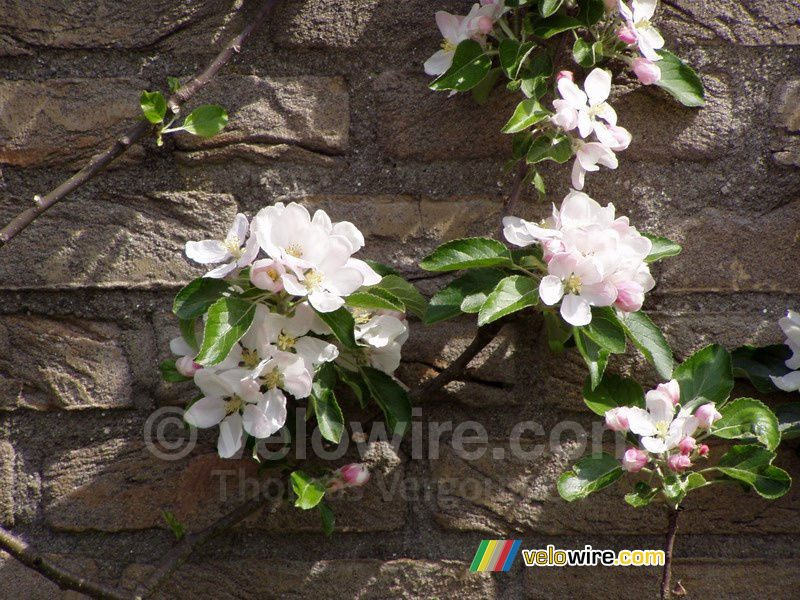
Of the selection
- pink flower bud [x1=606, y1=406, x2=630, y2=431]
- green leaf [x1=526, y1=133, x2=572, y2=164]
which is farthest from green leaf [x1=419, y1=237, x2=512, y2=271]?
pink flower bud [x1=606, y1=406, x2=630, y2=431]

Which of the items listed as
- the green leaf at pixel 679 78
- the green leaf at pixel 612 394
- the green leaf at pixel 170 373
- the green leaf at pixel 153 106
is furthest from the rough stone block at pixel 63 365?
the green leaf at pixel 679 78

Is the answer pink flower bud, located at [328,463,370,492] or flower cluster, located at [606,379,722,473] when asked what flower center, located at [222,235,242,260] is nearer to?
pink flower bud, located at [328,463,370,492]

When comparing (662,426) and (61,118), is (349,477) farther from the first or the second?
(61,118)

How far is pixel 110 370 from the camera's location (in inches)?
48.5

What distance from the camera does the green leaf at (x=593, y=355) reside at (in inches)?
43.7

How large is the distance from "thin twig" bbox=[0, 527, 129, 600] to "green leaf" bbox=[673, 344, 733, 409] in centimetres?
81

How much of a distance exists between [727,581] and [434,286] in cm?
62

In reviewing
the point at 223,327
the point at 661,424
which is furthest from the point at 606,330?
the point at 223,327

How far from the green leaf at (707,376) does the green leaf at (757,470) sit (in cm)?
7

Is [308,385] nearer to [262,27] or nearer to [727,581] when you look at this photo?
[262,27]

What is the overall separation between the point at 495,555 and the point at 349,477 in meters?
0.26

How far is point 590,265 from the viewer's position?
104 cm

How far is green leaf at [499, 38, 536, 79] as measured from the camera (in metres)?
1.16

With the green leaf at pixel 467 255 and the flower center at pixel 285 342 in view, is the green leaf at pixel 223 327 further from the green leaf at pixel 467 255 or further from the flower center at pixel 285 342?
the green leaf at pixel 467 255
